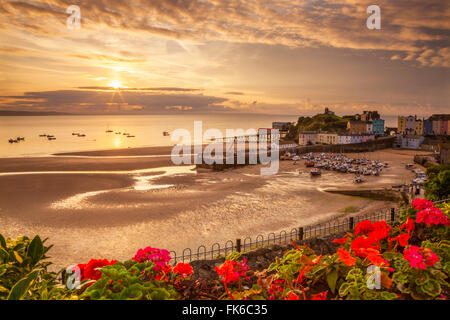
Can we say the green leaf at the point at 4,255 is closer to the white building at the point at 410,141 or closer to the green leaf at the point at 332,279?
the green leaf at the point at 332,279

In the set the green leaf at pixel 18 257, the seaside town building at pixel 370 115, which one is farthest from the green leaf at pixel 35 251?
the seaside town building at pixel 370 115

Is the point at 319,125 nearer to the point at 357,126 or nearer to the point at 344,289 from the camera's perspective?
the point at 357,126

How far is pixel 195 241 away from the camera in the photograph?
14.5 meters

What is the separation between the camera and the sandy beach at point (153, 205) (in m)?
14.9

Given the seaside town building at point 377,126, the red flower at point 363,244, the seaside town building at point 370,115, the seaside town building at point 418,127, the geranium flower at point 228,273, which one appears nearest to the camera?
the geranium flower at point 228,273

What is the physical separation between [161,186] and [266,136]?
8075 cm

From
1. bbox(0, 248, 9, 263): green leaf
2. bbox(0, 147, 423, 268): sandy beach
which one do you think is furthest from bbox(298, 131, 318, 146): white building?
bbox(0, 248, 9, 263): green leaf

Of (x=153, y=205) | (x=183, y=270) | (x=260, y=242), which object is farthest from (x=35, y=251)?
(x=153, y=205)

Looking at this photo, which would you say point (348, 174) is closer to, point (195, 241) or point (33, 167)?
point (195, 241)

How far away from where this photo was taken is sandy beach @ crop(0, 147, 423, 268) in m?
14.9

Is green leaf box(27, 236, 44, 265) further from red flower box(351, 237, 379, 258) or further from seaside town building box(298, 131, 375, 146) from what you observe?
seaside town building box(298, 131, 375, 146)

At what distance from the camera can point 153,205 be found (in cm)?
2075
